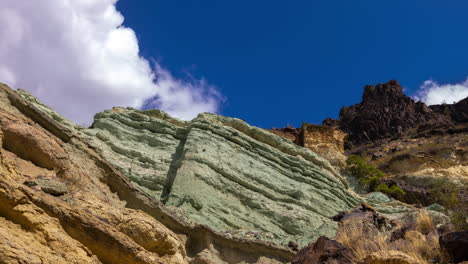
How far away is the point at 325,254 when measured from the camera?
6.75 m

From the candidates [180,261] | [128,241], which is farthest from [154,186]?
[128,241]

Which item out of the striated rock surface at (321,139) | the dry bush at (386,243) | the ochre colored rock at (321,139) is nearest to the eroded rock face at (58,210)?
the dry bush at (386,243)

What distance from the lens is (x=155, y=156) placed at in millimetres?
15672

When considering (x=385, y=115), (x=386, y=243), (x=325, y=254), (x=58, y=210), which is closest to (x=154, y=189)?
(x=386, y=243)

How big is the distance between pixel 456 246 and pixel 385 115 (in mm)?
77422

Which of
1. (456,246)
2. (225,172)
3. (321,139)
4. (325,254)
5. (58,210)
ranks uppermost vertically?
(321,139)

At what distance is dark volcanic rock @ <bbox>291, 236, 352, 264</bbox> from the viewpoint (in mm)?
6629

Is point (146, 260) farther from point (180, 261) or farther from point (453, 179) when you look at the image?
point (453, 179)

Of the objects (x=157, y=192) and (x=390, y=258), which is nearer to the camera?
(x=390, y=258)

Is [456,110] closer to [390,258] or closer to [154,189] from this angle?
[154,189]

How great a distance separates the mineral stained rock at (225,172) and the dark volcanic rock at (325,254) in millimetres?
4537

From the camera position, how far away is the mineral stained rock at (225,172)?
13.7m

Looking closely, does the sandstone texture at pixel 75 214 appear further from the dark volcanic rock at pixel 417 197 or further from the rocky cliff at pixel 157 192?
the dark volcanic rock at pixel 417 197

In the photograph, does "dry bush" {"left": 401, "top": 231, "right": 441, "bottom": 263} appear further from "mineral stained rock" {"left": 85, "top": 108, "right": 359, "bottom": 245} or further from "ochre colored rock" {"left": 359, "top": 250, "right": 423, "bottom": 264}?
"mineral stained rock" {"left": 85, "top": 108, "right": 359, "bottom": 245}
